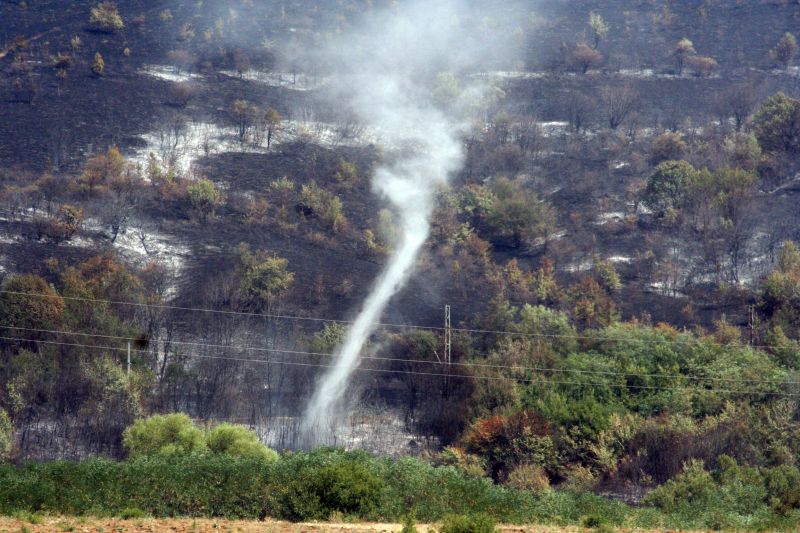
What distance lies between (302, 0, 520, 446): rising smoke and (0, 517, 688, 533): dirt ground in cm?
2101

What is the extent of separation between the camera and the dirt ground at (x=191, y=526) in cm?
2709

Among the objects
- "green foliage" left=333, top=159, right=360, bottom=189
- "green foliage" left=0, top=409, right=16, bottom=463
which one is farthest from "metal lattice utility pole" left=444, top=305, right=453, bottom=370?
"green foliage" left=333, top=159, right=360, bottom=189

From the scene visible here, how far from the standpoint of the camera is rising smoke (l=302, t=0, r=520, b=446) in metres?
56.7

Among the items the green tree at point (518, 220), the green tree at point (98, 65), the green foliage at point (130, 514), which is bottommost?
the green foliage at point (130, 514)

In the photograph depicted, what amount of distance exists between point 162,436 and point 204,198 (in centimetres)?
3383

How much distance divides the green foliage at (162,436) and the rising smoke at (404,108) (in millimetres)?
9370

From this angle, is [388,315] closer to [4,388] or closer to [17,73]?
[4,388]

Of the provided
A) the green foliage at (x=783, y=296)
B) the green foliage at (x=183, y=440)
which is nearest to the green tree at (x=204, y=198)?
the green foliage at (x=183, y=440)

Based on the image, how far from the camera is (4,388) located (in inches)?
1945

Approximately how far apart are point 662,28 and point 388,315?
6078cm

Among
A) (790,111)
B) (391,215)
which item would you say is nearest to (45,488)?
(391,215)

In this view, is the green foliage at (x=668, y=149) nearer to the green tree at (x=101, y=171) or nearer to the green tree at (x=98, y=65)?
the green tree at (x=101, y=171)

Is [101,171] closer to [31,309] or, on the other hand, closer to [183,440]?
[31,309]

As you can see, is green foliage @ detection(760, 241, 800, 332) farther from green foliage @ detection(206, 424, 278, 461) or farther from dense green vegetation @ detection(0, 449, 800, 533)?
green foliage @ detection(206, 424, 278, 461)
